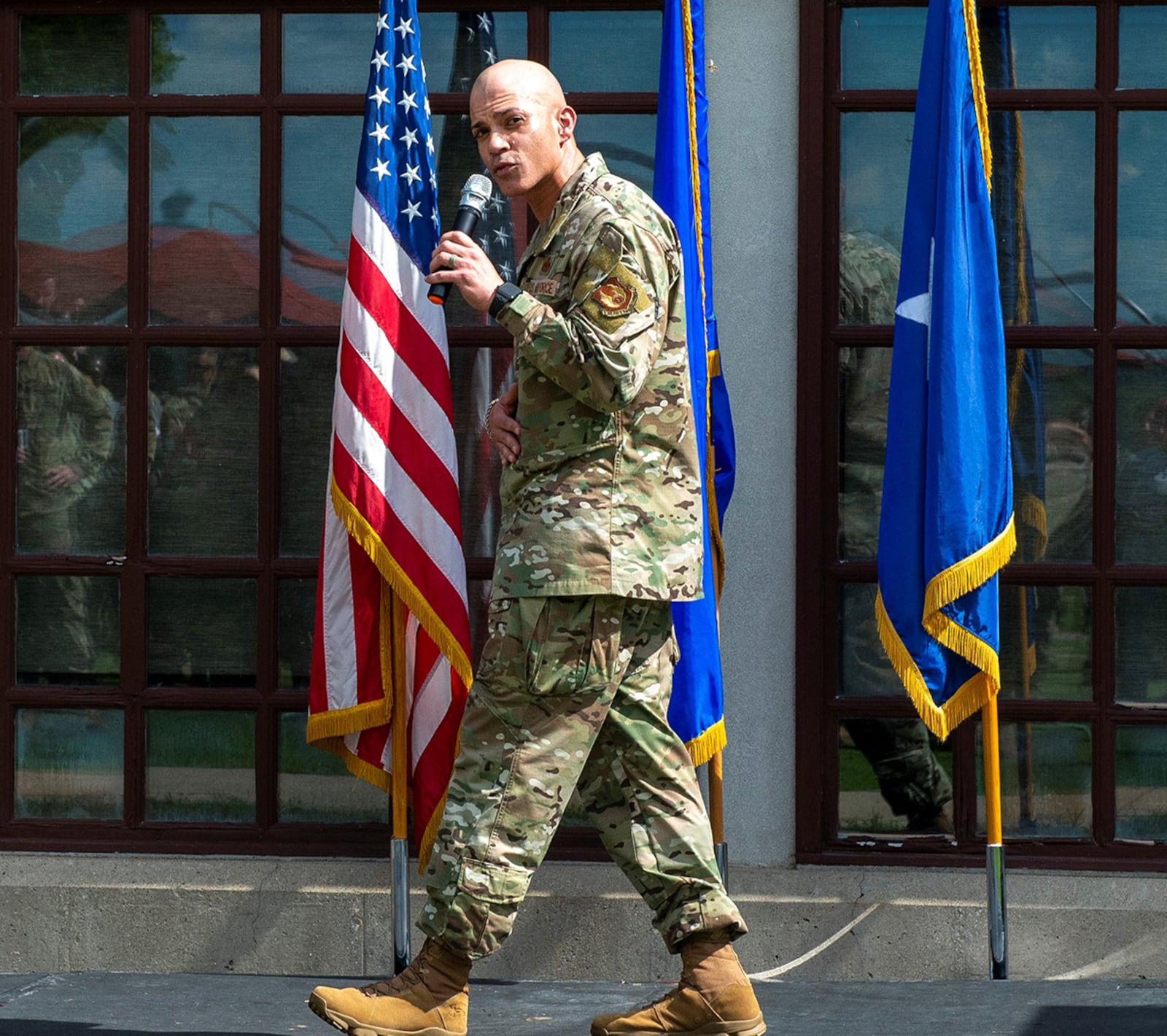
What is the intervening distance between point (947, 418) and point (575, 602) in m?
1.36

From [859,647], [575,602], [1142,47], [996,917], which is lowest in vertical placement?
[996,917]

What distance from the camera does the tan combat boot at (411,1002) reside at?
3.08 metres

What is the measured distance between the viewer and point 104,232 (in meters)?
A: 4.85

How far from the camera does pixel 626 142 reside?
4.73 meters

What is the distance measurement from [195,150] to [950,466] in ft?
8.20

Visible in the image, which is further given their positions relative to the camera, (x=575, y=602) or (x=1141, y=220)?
(x=1141, y=220)

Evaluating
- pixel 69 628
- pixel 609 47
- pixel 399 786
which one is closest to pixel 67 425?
pixel 69 628

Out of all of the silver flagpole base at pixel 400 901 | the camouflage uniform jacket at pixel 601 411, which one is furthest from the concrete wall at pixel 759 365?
the camouflage uniform jacket at pixel 601 411

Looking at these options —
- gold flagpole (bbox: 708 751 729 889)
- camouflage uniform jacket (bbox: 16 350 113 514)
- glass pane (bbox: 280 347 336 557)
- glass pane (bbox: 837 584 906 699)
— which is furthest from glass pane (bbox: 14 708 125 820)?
glass pane (bbox: 837 584 906 699)

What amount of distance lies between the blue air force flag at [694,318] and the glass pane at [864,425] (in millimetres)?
595

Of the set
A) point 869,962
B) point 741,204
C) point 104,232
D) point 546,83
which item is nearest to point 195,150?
point 104,232

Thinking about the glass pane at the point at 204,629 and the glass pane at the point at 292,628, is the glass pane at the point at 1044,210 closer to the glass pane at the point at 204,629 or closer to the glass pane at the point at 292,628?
the glass pane at the point at 292,628

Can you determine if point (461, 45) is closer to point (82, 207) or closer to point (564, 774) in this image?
point (82, 207)

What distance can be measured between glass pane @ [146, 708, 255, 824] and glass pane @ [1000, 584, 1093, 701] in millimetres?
2303
